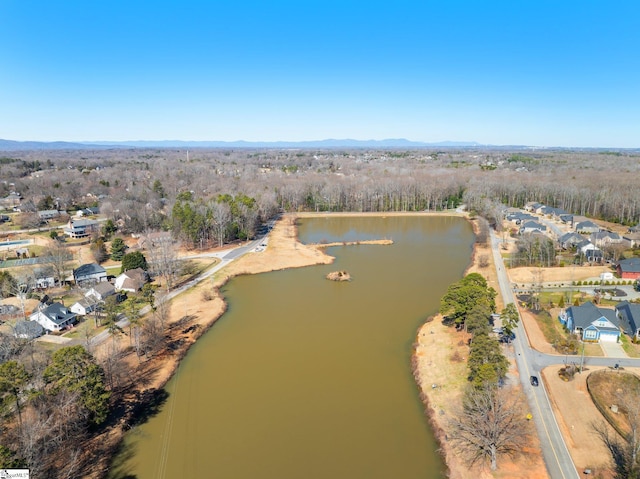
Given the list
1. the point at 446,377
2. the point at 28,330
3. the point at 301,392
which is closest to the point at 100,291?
the point at 28,330

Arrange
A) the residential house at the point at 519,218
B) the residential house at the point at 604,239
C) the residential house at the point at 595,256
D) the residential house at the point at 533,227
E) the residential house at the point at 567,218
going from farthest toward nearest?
the residential house at the point at 519,218 < the residential house at the point at 567,218 < the residential house at the point at 533,227 < the residential house at the point at 604,239 < the residential house at the point at 595,256

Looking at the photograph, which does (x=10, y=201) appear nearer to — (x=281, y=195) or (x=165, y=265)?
(x=281, y=195)

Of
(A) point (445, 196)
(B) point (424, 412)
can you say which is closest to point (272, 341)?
(B) point (424, 412)

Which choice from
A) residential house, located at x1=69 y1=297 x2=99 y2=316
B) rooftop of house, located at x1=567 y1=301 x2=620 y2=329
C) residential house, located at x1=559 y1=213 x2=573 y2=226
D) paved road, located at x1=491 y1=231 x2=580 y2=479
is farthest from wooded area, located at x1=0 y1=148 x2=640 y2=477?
residential house, located at x1=559 y1=213 x2=573 y2=226

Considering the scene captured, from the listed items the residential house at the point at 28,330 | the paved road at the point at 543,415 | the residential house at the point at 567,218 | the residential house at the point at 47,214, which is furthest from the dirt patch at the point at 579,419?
the residential house at the point at 47,214

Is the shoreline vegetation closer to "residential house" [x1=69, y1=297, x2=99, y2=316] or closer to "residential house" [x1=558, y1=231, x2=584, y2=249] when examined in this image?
"residential house" [x1=69, y1=297, x2=99, y2=316]

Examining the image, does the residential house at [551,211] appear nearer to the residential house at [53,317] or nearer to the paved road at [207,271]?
the paved road at [207,271]

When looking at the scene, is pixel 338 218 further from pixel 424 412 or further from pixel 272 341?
pixel 424 412

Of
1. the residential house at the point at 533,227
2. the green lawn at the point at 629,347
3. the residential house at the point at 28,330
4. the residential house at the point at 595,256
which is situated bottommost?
the green lawn at the point at 629,347
